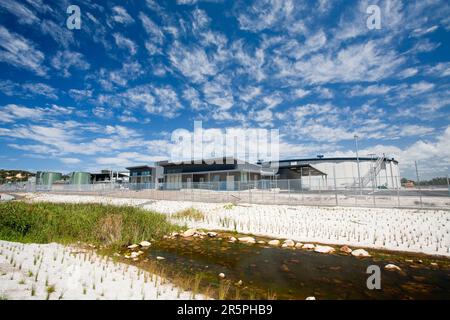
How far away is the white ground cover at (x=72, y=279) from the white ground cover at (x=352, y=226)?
680cm

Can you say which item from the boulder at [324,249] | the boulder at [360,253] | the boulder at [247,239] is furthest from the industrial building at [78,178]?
the boulder at [360,253]

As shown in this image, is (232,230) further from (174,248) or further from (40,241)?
(40,241)

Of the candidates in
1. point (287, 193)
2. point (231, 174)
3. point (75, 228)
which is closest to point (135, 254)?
point (75, 228)

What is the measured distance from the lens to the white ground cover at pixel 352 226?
28.8 ft

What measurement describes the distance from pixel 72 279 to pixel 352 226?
11.5 metres

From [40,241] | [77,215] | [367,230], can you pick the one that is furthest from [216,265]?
[77,215]

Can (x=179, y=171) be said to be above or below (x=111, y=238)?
above

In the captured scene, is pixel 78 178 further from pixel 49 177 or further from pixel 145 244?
pixel 145 244

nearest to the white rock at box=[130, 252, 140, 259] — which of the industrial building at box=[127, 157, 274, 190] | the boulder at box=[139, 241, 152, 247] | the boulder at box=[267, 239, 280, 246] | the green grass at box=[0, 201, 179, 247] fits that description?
the boulder at box=[139, 241, 152, 247]

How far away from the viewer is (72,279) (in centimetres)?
476

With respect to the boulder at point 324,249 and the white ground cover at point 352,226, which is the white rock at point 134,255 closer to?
the white ground cover at point 352,226

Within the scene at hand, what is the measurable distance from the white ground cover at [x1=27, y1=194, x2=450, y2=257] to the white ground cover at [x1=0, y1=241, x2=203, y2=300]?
6.80 meters

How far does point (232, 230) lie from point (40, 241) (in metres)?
8.05

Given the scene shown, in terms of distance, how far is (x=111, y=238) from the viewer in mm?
9180
